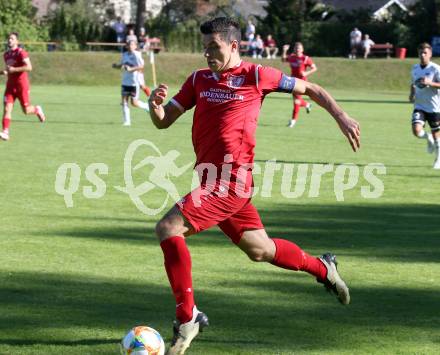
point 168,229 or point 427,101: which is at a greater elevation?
point 168,229

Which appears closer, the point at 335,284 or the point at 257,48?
the point at 335,284

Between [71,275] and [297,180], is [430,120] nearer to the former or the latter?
[297,180]

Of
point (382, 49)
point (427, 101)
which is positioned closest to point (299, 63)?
point (427, 101)

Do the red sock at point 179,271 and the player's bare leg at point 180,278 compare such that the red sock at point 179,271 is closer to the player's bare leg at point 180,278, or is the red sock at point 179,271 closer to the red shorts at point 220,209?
the player's bare leg at point 180,278

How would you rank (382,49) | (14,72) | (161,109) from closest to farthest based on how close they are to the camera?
1. (161,109)
2. (14,72)
3. (382,49)

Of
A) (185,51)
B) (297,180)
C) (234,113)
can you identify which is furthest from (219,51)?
(185,51)

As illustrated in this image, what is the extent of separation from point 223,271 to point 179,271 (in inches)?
98.6

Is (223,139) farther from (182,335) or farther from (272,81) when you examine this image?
(182,335)

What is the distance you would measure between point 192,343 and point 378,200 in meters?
7.74

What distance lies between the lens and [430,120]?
59.5ft

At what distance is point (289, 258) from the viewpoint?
739cm

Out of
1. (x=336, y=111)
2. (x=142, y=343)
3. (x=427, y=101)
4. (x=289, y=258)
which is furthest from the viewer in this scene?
(x=427, y=101)

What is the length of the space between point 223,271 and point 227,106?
2.40 meters

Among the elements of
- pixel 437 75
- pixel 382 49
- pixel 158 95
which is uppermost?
pixel 158 95
